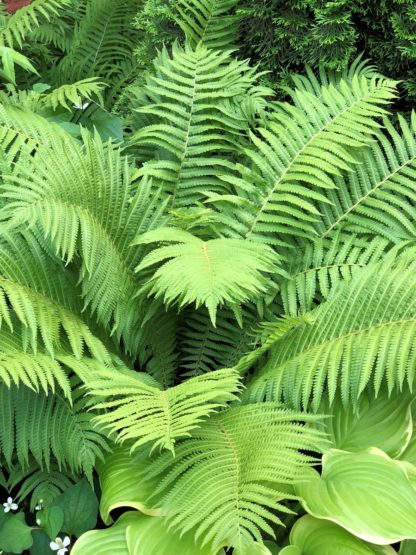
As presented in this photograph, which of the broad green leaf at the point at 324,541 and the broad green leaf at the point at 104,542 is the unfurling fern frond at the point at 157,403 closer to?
the broad green leaf at the point at 104,542

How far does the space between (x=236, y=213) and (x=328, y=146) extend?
37cm

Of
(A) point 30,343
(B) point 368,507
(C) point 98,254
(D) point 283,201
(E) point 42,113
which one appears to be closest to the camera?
(B) point 368,507

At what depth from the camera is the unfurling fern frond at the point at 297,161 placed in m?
2.12

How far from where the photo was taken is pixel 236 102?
8.11 ft

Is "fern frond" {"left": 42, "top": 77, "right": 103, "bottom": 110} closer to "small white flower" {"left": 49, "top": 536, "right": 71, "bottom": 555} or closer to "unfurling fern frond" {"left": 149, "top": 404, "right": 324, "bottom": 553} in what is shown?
"unfurling fern frond" {"left": 149, "top": 404, "right": 324, "bottom": 553}

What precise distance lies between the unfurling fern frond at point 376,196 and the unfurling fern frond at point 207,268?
1.20 ft

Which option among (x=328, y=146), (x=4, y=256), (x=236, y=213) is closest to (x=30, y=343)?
(x=4, y=256)

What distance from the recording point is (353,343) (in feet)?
5.84

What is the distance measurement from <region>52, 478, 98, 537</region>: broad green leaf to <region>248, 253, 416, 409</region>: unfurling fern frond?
55 cm

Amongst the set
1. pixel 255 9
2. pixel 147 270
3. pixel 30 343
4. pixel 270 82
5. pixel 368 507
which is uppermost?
pixel 255 9

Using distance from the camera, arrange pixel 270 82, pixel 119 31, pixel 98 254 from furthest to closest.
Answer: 1. pixel 119 31
2. pixel 270 82
3. pixel 98 254

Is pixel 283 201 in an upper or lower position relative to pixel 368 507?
upper

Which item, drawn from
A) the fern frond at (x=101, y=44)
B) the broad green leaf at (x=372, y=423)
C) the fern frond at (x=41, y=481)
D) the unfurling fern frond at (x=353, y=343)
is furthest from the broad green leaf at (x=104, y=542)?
the fern frond at (x=101, y=44)

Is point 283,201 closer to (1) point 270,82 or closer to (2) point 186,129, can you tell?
(2) point 186,129
